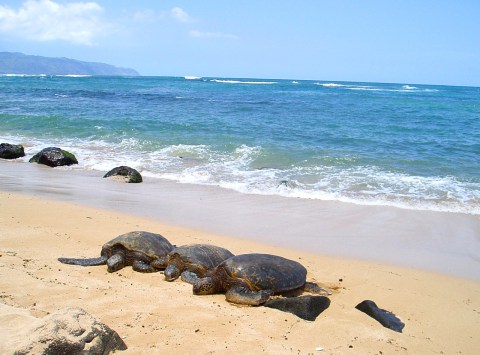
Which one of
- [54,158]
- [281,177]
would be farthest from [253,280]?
[54,158]

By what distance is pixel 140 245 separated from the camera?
5797 millimetres

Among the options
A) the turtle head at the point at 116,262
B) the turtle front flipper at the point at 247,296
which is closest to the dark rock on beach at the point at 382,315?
the turtle front flipper at the point at 247,296

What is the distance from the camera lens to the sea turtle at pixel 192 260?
5.45 meters

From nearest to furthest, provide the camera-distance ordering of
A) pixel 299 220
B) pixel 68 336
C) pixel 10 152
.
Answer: pixel 68 336 → pixel 299 220 → pixel 10 152

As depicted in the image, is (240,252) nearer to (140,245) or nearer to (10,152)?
(140,245)

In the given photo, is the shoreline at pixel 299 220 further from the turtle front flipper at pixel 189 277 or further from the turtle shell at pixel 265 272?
the turtle front flipper at pixel 189 277

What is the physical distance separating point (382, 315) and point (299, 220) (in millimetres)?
3557

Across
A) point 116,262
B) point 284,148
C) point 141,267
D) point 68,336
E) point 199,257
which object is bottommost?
point 141,267

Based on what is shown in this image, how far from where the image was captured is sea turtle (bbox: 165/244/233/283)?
215 inches

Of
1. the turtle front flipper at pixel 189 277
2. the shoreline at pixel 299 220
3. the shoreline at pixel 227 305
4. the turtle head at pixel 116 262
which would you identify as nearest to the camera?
the shoreline at pixel 227 305

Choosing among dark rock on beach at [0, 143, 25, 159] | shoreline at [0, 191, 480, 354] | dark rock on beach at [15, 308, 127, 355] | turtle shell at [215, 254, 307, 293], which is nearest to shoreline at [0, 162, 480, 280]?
shoreline at [0, 191, 480, 354]

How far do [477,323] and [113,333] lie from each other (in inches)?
147

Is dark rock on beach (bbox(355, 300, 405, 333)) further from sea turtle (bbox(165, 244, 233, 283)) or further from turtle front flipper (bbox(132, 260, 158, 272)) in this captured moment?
turtle front flipper (bbox(132, 260, 158, 272))

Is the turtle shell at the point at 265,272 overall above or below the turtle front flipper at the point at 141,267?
above
